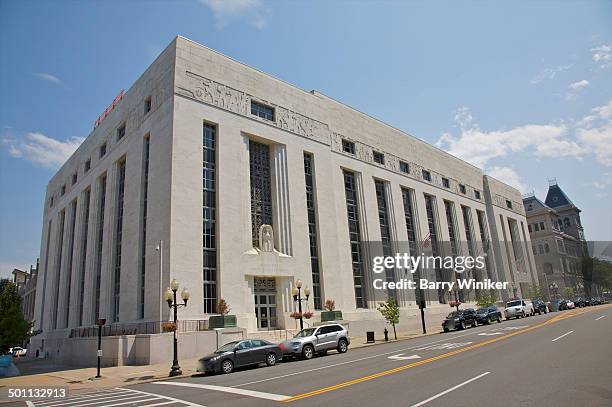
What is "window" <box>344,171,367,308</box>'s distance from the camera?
43469mm

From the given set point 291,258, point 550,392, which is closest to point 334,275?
point 291,258

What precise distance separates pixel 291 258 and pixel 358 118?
896 inches

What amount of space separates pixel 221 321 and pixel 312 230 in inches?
604

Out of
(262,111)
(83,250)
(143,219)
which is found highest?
(262,111)

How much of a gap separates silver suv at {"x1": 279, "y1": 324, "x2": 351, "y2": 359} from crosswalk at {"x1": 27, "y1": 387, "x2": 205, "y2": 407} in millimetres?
8370

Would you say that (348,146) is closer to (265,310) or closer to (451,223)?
(265,310)

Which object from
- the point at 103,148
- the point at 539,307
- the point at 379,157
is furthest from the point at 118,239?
the point at 539,307

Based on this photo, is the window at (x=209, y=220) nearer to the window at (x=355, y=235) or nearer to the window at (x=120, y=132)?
the window at (x=120, y=132)

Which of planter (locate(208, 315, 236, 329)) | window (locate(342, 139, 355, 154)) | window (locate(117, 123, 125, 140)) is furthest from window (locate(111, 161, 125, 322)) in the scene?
window (locate(342, 139, 355, 154))

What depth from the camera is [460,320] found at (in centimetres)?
3569

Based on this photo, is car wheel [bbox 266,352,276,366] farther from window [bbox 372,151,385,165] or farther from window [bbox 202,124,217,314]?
window [bbox 372,151,385,165]

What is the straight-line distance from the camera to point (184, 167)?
31469 mm

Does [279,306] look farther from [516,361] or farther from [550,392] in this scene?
[550,392]

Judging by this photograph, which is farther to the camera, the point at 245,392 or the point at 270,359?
the point at 270,359
